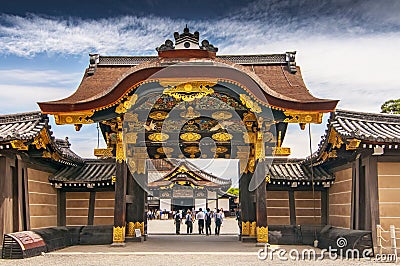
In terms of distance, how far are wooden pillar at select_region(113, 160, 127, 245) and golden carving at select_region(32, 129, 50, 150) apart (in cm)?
234

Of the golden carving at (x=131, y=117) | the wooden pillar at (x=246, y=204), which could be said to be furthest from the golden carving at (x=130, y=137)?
the wooden pillar at (x=246, y=204)

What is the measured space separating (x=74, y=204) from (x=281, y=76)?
342 inches

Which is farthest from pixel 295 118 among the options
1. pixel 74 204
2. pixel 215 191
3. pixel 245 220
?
pixel 215 191

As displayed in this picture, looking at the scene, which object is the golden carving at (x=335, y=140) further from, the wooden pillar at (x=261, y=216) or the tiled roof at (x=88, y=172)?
the tiled roof at (x=88, y=172)

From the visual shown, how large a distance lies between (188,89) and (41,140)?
458 cm

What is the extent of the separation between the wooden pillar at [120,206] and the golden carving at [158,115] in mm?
1733

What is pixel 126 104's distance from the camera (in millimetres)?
13680

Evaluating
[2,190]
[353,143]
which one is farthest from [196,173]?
[353,143]

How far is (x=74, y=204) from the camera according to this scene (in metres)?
17.5

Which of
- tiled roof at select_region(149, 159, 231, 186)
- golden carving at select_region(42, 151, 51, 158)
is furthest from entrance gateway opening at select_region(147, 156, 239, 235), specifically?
golden carving at select_region(42, 151, 51, 158)

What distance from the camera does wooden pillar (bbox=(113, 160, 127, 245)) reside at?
1485cm

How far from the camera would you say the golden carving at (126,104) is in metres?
13.4

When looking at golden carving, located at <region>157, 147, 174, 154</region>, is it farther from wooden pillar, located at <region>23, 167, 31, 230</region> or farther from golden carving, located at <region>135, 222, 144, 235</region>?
wooden pillar, located at <region>23, 167, 31, 230</region>

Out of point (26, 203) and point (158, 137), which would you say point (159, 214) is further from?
point (26, 203)
